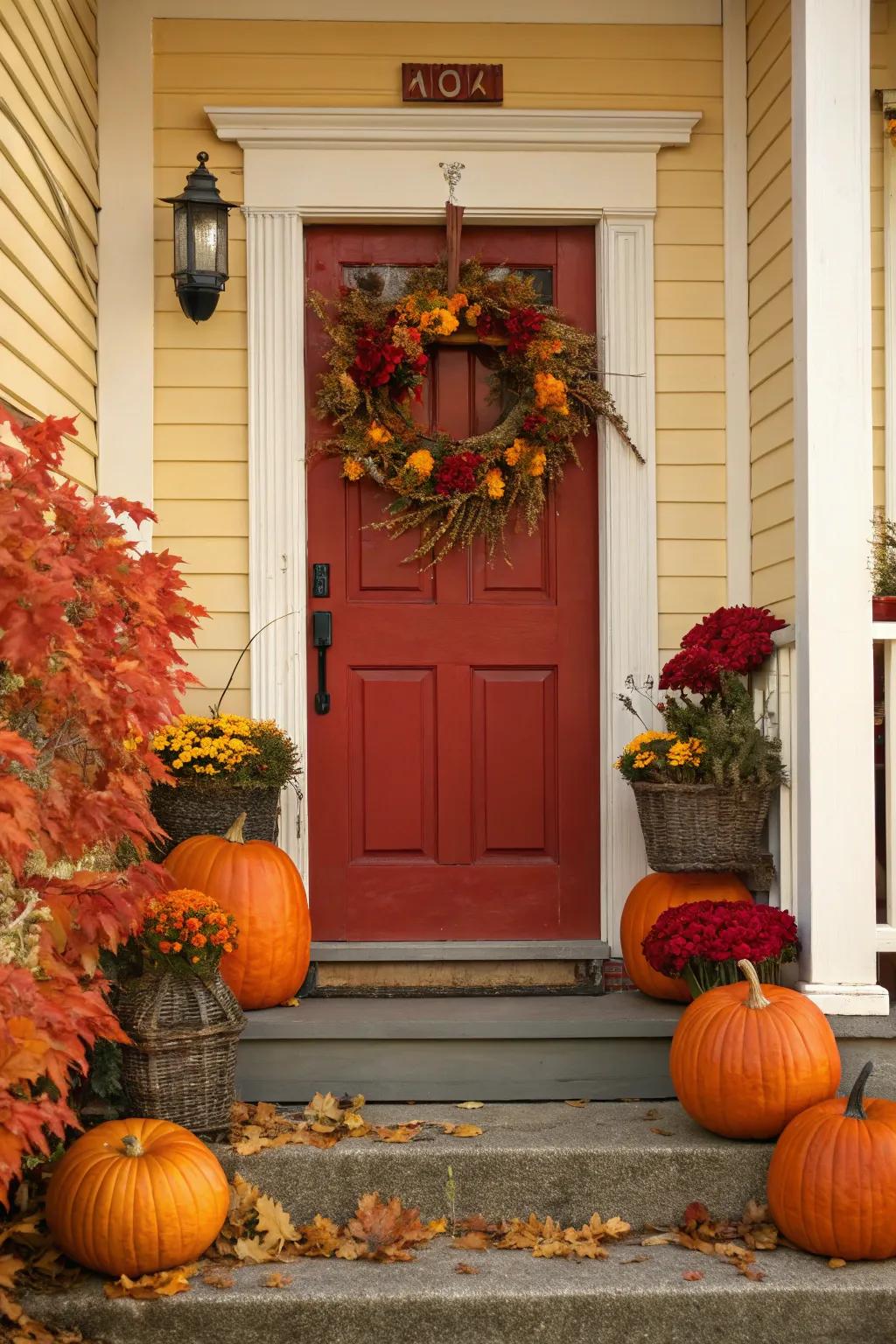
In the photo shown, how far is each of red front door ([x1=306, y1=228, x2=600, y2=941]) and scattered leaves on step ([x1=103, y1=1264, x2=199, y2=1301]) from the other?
5.42 feet

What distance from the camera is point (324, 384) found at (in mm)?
4578

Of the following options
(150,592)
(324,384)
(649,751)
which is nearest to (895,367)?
(649,751)

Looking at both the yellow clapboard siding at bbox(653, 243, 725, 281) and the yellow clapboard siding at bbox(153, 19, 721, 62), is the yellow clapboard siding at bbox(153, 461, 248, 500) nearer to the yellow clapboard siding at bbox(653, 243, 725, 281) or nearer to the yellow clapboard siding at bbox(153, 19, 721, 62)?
the yellow clapboard siding at bbox(153, 19, 721, 62)

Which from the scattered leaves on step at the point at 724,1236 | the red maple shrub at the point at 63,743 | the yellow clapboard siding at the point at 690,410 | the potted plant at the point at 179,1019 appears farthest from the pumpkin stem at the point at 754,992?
the yellow clapboard siding at the point at 690,410

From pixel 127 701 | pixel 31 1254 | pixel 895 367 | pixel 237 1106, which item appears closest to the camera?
pixel 127 701

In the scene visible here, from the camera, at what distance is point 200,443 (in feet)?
15.3

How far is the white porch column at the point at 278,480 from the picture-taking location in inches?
181

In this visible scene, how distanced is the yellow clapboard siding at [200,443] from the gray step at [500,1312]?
2.60 m

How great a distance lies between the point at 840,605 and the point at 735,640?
1.42ft

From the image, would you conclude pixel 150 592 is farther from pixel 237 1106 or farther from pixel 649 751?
pixel 649 751

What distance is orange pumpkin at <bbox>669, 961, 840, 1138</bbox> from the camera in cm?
338

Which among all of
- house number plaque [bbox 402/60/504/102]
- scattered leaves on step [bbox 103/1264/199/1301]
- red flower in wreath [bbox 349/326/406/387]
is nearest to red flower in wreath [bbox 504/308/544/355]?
red flower in wreath [bbox 349/326/406/387]

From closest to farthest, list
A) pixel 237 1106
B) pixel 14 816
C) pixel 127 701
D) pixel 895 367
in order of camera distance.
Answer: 1. pixel 14 816
2. pixel 127 701
3. pixel 237 1106
4. pixel 895 367

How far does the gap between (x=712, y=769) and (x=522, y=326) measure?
1.58m
